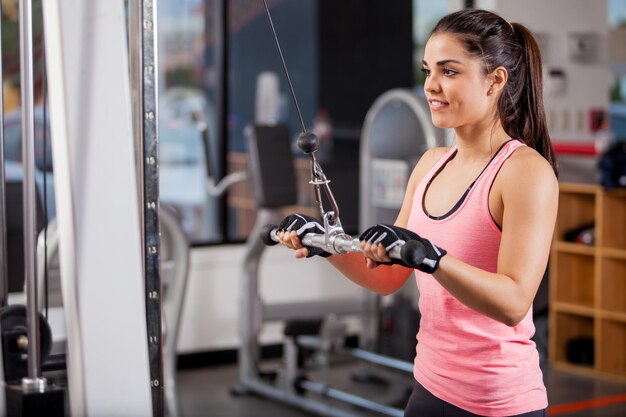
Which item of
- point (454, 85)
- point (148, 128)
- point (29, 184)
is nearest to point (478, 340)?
point (454, 85)

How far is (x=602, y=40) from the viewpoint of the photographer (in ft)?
19.8

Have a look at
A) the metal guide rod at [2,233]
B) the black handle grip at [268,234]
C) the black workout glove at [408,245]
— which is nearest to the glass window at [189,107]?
the metal guide rod at [2,233]

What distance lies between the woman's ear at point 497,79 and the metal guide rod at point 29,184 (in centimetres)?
76

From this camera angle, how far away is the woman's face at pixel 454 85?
5.76ft

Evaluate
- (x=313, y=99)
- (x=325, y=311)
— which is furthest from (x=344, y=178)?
(x=325, y=311)

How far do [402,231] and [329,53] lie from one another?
484cm

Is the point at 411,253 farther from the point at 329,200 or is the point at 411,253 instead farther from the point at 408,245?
the point at 329,200

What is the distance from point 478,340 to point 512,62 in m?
0.49

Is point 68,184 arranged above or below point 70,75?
below

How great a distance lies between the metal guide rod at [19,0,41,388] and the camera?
5.35ft

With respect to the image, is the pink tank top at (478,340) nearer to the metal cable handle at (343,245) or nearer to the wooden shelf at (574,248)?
the metal cable handle at (343,245)

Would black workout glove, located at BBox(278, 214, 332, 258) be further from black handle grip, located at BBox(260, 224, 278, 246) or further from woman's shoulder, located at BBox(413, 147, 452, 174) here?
woman's shoulder, located at BBox(413, 147, 452, 174)

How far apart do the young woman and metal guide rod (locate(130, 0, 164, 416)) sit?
0.22 meters

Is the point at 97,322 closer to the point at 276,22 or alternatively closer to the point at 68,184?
the point at 68,184
